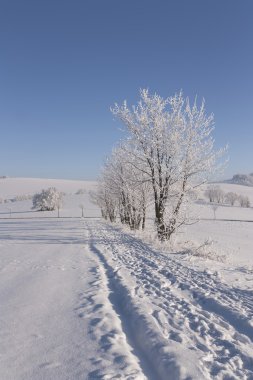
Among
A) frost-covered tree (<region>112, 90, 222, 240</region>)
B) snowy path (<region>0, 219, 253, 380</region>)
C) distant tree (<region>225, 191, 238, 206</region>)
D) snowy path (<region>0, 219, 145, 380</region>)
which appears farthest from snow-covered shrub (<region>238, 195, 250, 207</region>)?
snowy path (<region>0, 219, 145, 380</region>)

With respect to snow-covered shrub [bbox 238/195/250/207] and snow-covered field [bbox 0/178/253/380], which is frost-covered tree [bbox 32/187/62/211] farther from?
snow-covered field [bbox 0/178/253/380]

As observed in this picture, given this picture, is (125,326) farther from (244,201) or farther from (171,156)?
(244,201)

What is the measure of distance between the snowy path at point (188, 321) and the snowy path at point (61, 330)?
0.35m

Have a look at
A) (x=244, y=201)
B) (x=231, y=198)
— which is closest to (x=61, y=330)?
(x=244, y=201)

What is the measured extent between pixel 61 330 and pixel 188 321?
2.01 m

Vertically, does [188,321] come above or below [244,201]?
below

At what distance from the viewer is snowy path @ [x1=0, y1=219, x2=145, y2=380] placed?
401cm

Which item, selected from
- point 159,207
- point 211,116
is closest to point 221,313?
point 159,207

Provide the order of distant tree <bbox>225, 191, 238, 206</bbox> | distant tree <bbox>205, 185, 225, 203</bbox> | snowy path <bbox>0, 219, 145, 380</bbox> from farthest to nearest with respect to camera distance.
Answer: distant tree <bbox>225, 191, 238, 206</bbox>
distant tree <bbox>205, 185, 225, 203</bbox>
snowy path <bbox>0, 219, 145, 380</bbox>

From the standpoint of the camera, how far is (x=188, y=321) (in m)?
5.64

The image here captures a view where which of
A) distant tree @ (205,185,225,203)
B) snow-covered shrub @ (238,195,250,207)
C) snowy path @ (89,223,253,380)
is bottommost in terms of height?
snowy path @ (89,223,253,380)

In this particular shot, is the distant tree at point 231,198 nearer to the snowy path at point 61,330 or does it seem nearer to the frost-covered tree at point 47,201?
the frost-covered tree at point 47,201

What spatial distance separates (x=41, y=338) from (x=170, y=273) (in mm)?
5132

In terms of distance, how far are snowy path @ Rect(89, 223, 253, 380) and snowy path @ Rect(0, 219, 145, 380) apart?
0.35 metres
